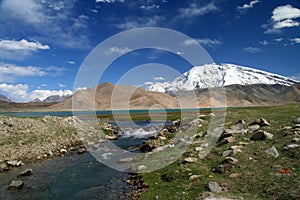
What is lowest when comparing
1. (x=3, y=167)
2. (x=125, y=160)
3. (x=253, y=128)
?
(x=125, y=160)

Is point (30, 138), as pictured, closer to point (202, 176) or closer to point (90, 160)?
point (90, 160)

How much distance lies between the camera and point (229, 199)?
38.6ft

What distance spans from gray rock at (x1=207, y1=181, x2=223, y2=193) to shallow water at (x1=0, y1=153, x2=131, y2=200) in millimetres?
6067

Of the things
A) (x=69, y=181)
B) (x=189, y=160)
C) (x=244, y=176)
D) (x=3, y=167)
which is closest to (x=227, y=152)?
(x=189, y=160)

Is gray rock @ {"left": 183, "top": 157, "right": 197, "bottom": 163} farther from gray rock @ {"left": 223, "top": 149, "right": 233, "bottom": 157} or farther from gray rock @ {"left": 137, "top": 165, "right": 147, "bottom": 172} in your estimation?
gray rock @ {"left": 137, "top": 165, "right": 147, "bottom": 172}

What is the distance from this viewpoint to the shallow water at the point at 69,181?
687 inches

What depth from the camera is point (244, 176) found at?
14.5m

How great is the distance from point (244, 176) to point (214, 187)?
2.24m

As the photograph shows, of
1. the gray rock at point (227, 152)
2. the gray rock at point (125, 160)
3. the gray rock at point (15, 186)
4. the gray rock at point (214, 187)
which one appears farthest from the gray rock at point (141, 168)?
the gray rock at point (15, 186)

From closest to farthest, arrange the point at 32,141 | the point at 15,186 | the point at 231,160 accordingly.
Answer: the point at 231,160 → the point at 15,186 → the point at 32,141

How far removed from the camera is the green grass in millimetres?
12422

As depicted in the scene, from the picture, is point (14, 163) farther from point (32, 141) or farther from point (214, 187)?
point (214, 187)

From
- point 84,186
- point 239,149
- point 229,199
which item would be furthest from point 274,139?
point 84,186

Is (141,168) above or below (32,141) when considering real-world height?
below
